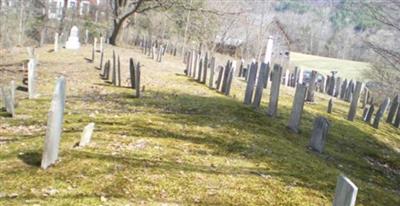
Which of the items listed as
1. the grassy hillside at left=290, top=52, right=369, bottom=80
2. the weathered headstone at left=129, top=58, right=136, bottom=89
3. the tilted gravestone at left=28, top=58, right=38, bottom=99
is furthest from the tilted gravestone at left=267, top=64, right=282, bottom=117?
the grassy hillside at left=290, top=52, right=369, bottom=80

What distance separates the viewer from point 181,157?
7141mm

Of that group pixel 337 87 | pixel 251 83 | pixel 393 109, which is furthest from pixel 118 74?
pixel 337 87

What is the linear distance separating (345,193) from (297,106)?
313 inches

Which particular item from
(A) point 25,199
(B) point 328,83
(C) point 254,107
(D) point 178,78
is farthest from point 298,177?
(B) point 328,83

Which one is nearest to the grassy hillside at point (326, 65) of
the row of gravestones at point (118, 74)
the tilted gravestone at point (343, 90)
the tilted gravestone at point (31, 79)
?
the tilted gravestone at point (343, 90)

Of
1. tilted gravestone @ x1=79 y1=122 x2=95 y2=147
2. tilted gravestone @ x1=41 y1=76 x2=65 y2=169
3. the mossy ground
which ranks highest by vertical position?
tilted gravestone @ x1=41 y1=76 x2=65 y2=169

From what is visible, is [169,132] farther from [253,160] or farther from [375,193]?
[375,193]

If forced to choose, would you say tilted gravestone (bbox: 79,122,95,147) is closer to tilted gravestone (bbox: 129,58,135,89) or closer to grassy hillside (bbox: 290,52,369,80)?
tilted gravestone (bbox: 129,58,135,89)

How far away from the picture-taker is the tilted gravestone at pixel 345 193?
9.19 ft

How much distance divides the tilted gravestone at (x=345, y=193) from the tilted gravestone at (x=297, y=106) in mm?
7833

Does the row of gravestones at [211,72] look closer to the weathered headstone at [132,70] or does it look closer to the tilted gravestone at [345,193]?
the weathered headstone at [132,70]

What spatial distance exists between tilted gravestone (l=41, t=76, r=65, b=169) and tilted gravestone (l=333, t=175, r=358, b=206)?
3.93 metres

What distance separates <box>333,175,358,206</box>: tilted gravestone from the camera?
2800mm

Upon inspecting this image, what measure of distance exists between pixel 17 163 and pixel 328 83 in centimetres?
2595
